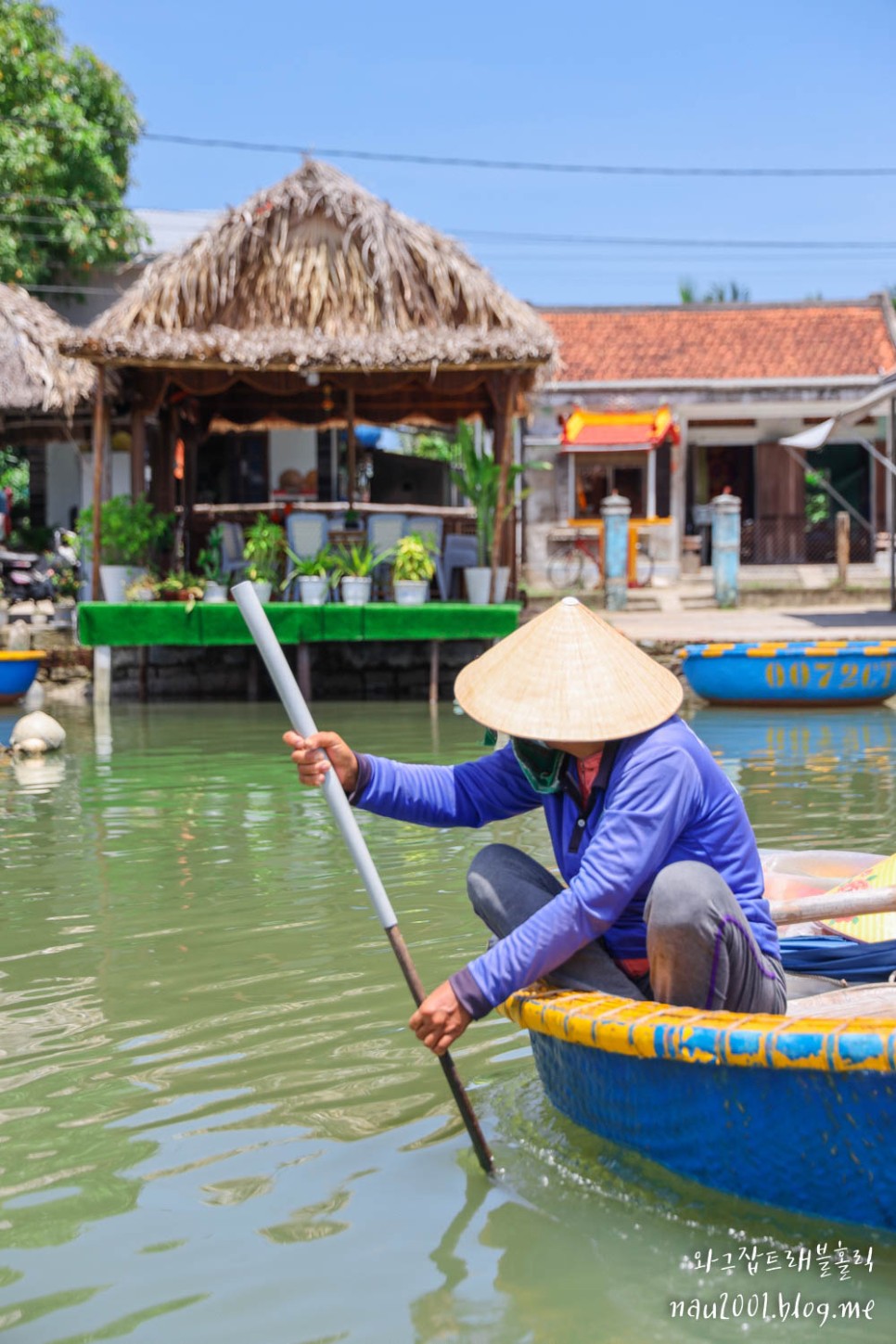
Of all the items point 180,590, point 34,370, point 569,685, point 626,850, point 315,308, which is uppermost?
point 315,308

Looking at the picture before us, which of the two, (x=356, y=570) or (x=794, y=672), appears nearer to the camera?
(x=794, y=672)

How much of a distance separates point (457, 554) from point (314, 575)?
1.91m

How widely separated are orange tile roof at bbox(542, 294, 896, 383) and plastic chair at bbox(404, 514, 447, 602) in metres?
8.89

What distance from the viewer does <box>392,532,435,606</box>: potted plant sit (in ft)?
43.7

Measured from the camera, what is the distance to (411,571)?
44.0ft

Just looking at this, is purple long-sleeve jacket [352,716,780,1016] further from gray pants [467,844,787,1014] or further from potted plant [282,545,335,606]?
potted plant [282,545,335,606]

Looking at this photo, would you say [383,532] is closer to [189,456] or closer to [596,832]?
[189,456]

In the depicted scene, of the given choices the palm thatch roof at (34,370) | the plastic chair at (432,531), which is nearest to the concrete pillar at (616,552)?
the plastic chair at (432,531)

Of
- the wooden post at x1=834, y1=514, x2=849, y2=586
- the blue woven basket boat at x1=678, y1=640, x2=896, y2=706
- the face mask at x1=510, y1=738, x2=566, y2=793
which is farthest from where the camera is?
the wooden post at x1=834, y1=514, x2=849, y2=586

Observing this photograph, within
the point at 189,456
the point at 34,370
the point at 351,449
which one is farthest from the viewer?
the point at 189,456

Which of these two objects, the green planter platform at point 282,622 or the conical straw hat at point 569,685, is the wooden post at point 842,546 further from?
the conical straw hat at point 569,685

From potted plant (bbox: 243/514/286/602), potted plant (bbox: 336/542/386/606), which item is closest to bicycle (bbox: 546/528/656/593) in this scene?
potted plant (bbox: 336/542/386/606)

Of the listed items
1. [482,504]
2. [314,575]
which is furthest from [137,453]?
[482,504]

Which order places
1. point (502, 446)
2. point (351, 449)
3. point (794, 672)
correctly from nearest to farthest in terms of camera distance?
point (794, 672) < point (502, 446) < point (351, 449)
